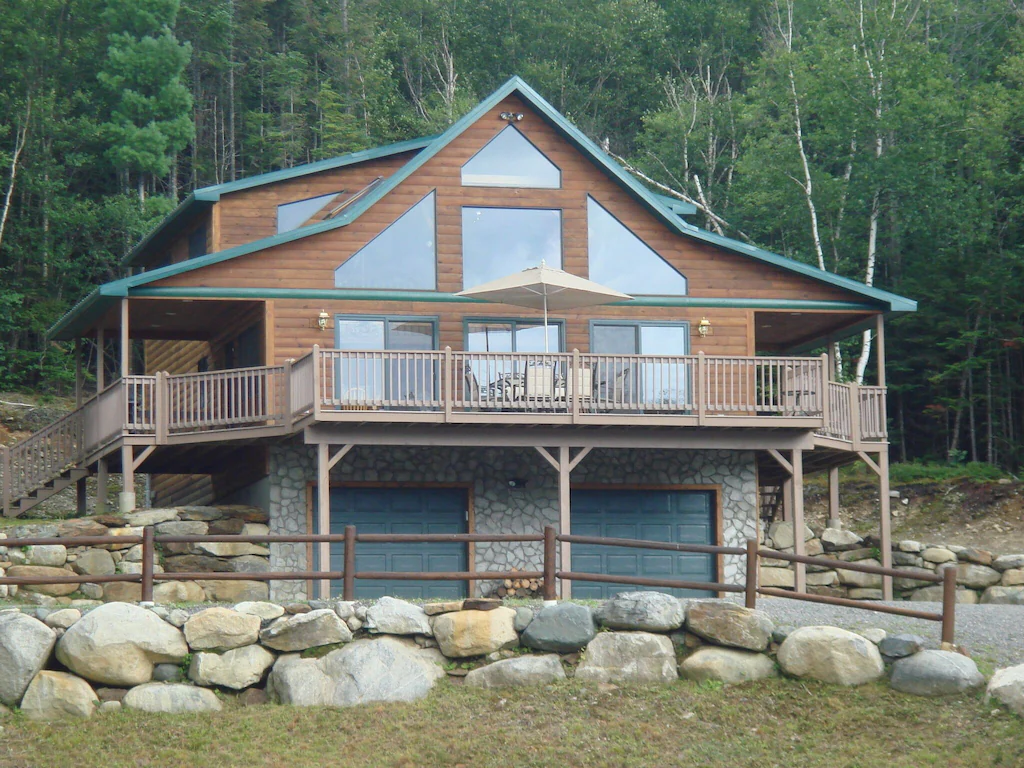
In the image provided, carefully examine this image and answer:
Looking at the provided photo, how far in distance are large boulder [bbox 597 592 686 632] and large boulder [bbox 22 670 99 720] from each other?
546cm

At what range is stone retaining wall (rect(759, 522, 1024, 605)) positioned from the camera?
2422 centimetres

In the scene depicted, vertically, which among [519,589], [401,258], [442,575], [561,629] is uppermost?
[401,258]

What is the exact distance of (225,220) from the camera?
1029 inches

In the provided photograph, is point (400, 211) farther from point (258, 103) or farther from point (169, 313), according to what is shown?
point (258, 103)

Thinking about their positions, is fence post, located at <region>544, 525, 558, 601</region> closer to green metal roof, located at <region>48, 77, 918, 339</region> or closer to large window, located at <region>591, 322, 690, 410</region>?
large window, located at <region>591, 322, 690, 410</region>

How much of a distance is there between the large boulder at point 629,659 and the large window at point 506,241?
9.17m

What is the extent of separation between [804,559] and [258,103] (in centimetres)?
3970

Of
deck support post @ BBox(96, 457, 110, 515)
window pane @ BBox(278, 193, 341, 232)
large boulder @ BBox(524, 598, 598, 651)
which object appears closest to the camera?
large boulder @ BBox(524, 598, 598, 651)

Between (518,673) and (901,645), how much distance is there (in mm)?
3982

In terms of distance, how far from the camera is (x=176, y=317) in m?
25.4

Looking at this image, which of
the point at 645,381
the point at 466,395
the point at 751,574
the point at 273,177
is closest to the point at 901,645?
the point at 751,574

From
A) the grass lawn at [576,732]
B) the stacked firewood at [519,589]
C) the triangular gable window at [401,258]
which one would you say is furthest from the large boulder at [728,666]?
the triangular gable window at [401,258]

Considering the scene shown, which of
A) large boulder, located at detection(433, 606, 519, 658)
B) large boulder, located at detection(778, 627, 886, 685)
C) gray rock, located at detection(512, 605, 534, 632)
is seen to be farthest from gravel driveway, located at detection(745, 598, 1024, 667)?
large boulder, located at detection(433, 606, 519, 658)

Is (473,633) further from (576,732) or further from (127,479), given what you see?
(127,479)
